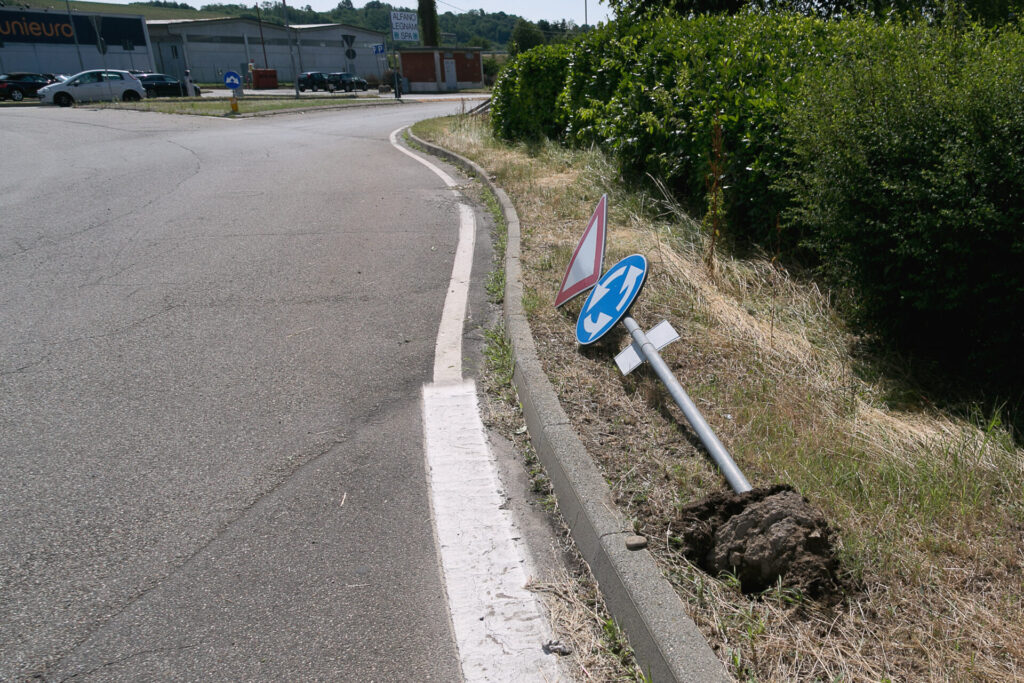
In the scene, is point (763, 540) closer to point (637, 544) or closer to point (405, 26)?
point (637, 544)

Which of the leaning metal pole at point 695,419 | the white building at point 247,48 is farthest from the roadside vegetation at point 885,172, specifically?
the white building at point 247,48

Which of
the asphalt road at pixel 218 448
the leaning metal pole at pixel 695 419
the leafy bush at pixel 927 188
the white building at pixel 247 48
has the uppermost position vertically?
the white building at pixel 247 48

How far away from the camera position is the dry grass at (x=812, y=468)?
2.18m

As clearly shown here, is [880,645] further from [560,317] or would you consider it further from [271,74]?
[271,74]

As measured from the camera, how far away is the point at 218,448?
136 inches

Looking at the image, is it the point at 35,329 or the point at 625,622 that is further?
the point at 35,329

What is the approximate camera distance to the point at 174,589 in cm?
257

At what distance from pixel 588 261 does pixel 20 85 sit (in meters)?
41.2

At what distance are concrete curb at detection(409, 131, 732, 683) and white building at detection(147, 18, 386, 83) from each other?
64.4 metres

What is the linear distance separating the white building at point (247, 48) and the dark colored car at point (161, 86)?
22.0 metres

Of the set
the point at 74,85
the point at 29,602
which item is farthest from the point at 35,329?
the point at 74,85

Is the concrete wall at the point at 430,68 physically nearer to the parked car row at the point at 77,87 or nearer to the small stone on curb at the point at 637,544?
the parked car row at the point at 77,87

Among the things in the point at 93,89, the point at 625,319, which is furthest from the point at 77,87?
the point at 625,319

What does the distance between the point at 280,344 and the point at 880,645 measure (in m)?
3.71
